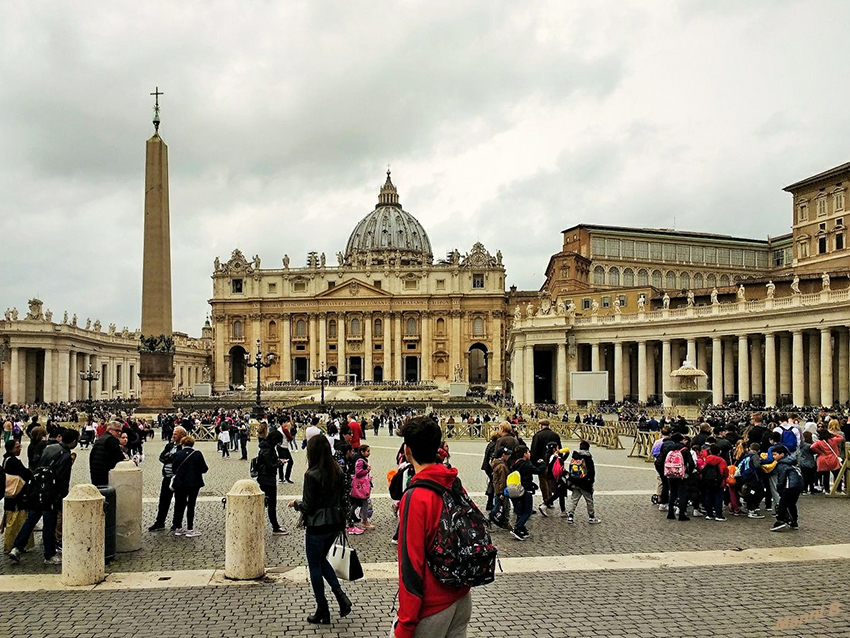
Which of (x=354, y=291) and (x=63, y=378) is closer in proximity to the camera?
(x=63, y=378)

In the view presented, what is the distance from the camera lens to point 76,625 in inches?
261

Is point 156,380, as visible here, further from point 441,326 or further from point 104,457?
point 441,326

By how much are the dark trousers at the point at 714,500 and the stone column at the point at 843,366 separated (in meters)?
36.8

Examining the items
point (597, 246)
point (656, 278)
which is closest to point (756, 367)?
point (597, 246)

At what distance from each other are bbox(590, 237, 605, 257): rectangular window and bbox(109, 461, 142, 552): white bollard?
72104mm

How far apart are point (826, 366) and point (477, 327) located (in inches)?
2325

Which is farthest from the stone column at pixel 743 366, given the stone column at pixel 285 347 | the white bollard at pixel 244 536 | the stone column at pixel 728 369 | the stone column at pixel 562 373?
the stone column at pixel 285 347

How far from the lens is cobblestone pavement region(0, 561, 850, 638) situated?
21.4 ft

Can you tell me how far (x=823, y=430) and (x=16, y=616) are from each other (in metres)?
13.3

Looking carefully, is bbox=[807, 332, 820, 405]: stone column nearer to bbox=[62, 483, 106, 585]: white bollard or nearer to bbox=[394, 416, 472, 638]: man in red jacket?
bbox=[62, 483, 106, 585]: white bollard

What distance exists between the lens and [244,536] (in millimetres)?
8078

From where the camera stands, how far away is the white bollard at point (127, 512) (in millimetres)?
9422

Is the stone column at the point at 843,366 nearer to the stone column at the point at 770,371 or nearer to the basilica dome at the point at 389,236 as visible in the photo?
the stone column at the point at 770,371

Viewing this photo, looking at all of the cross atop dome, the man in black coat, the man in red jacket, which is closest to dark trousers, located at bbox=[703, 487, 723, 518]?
the man in red jacket
